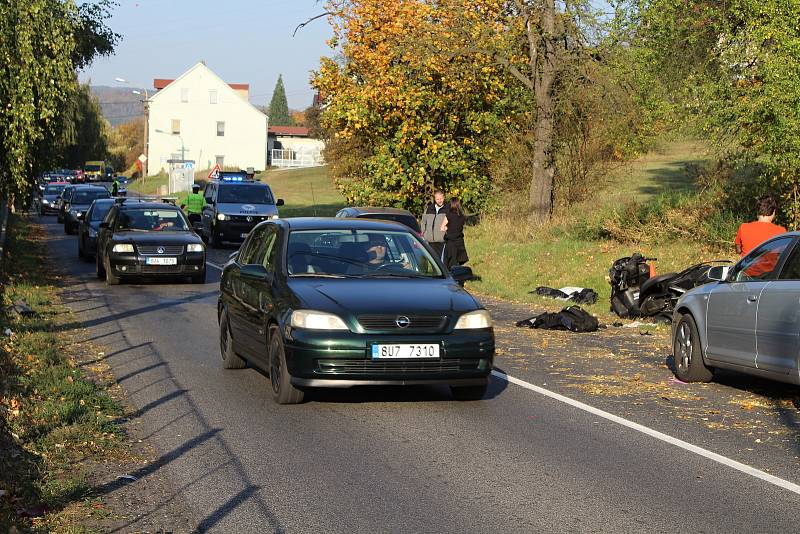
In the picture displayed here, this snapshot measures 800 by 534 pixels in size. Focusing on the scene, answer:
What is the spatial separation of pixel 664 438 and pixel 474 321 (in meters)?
1.86

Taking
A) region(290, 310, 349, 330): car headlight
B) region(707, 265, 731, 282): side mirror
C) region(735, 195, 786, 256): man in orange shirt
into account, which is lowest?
region(290, 310, 349, 330): car headlight

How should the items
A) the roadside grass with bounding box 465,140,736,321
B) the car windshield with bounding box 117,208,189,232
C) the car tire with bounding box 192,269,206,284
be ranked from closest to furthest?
the roadside grass with bounding box 465,140,736,321, the car tire with bounding box 192,269,206,284, the car windshield with bounding box 117,208,189,232

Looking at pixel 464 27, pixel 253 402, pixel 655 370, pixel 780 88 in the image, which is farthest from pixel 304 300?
pixel 464 27

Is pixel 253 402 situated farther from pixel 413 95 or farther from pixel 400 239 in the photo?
pixel 413 95

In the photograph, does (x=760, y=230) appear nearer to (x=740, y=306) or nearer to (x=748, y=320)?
(x=740, y=306)

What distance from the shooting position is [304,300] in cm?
941

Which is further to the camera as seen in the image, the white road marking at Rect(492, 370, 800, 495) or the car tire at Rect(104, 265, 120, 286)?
the car tire at Rect(104, 265, 120, 286)

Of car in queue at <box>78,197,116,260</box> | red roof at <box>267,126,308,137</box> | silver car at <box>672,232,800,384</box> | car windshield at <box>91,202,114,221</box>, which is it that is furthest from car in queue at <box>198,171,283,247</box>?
red roof at <box>267,126,308,137</box>

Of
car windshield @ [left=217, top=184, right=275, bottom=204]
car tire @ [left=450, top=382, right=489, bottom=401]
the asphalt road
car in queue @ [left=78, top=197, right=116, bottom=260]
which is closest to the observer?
the asphalt road

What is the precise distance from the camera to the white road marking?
7086 mm

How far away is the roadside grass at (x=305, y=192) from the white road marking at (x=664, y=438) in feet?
141

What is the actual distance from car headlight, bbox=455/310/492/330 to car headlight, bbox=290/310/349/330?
966 mm

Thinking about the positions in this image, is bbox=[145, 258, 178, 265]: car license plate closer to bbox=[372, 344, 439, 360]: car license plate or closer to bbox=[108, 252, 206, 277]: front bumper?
bbox=[108, 252, 206, 277]: front bumper

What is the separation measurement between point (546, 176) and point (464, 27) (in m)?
4.33
